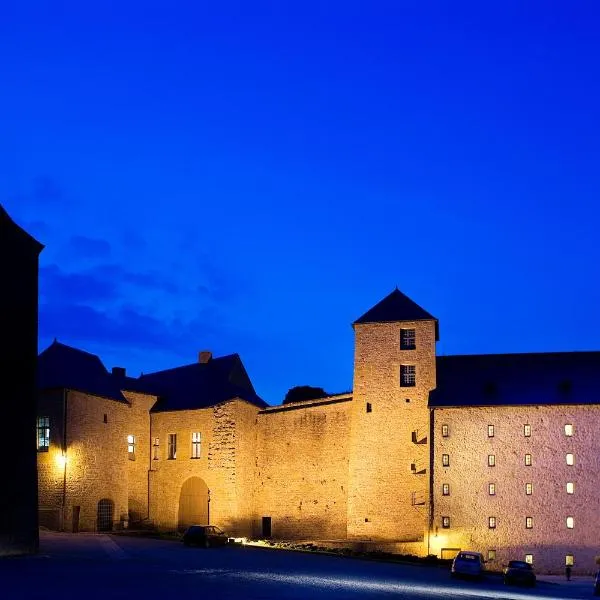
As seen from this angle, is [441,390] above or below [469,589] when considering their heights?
above

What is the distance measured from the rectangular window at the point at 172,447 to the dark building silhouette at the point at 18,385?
20.9m

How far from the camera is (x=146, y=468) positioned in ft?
172

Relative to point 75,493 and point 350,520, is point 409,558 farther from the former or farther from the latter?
point 75,493

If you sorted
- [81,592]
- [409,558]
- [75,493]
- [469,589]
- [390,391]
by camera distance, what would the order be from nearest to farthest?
[81,592] → [469,589] → [409,558] → [75,493] → [390,391]

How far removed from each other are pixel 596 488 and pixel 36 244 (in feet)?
90.7

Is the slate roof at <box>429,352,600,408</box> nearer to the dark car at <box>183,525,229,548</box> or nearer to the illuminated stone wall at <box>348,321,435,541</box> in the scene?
the illuminated stone wall at <box>348,321,435,541</box>

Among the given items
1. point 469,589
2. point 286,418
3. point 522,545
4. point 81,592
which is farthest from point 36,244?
point 522,545

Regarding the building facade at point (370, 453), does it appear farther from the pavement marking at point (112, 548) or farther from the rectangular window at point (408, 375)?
the pavement marking at point (112, 548)

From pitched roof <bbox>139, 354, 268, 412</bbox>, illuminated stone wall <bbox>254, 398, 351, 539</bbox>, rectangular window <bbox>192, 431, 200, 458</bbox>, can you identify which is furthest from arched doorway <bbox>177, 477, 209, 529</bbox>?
pitched roof <bbox>139, 354, 268, 412</bbox>

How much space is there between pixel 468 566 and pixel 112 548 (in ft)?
43.7

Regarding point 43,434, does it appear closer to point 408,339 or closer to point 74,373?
point 74,373

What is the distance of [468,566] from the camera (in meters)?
35.0

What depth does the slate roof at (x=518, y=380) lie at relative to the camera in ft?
151

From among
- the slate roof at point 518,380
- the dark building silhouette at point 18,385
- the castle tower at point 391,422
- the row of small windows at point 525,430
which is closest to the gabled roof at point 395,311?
the castle tower at point 391,422
